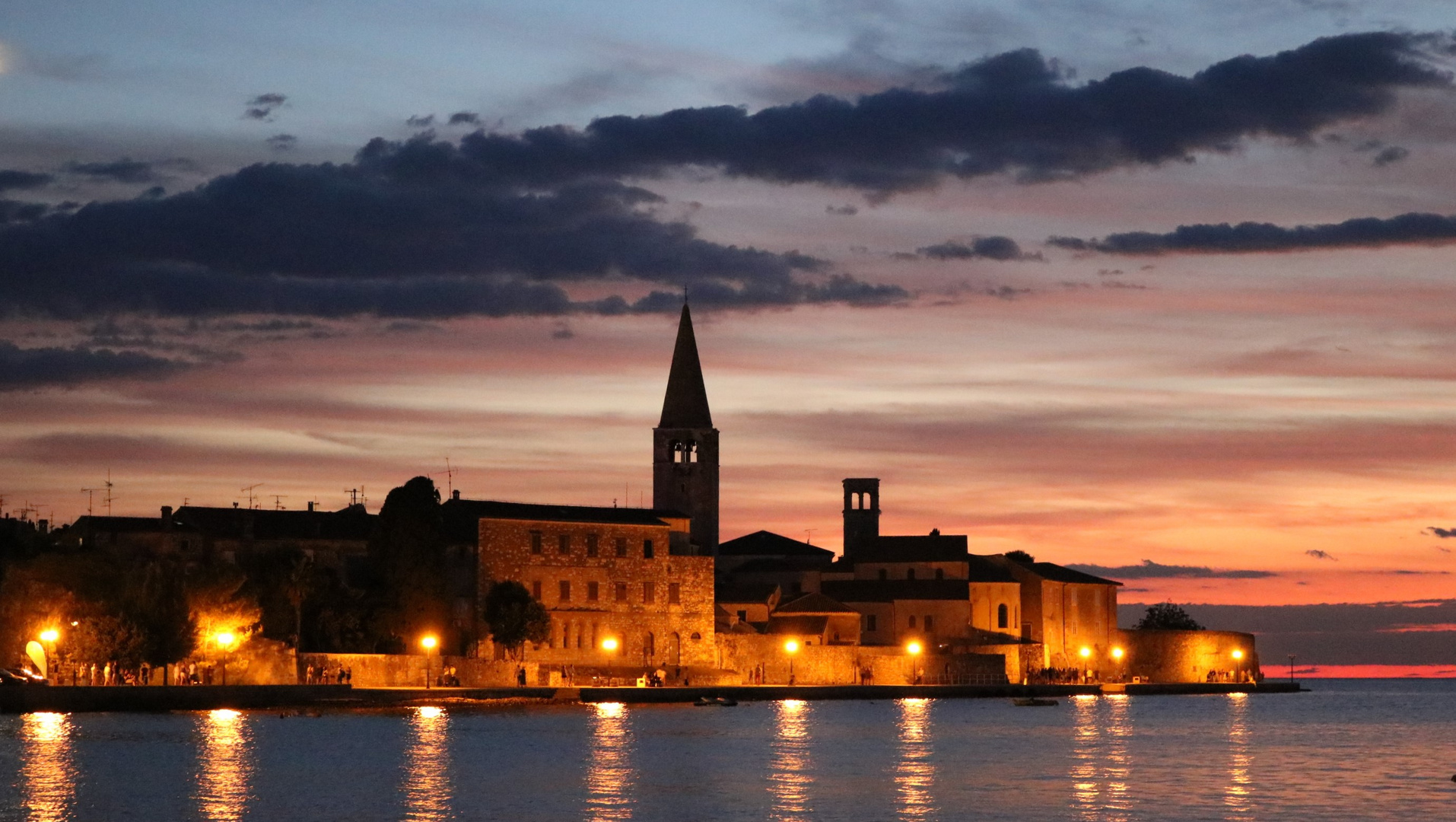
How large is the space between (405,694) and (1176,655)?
1722 inches

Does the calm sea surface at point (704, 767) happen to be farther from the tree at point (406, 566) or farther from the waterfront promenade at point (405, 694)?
the tree at point (406, 566)

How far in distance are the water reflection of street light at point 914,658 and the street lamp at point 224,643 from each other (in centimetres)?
3207

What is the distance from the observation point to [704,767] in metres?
49.6

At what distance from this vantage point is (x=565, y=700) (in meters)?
79.4

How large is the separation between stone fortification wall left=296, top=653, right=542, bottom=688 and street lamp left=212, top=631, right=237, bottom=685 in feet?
8.19

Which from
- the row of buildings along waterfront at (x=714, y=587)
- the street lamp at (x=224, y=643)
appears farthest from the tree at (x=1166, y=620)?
the street lamp at (x=224, y=643)

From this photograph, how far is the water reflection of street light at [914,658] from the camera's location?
90.4 meters

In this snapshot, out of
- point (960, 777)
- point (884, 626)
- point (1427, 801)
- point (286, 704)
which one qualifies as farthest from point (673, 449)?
point (1427, 801)

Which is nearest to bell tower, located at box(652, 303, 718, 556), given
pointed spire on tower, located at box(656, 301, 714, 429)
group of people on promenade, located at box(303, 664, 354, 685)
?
pointed spire on tower, located at box(656, 301, 714, 429)

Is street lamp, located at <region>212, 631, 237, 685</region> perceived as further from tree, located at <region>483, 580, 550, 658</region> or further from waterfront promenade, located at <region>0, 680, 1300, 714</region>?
tree, located at <region>483, 580, 550, 658</region>

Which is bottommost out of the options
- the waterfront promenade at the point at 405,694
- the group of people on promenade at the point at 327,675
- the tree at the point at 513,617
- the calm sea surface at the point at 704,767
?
the calm sea surface at the point at 704,767

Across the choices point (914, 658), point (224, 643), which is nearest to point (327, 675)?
point (224, 643)

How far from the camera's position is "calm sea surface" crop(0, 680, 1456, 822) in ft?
132

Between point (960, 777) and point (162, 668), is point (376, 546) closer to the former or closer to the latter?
point (162, 668)
